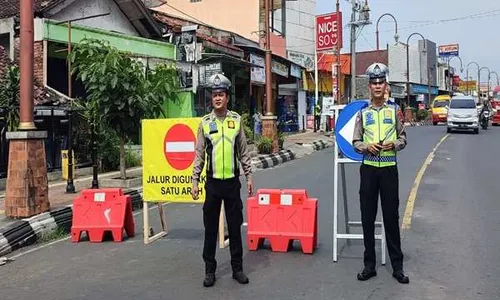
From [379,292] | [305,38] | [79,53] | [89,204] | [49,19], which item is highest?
[305,38]

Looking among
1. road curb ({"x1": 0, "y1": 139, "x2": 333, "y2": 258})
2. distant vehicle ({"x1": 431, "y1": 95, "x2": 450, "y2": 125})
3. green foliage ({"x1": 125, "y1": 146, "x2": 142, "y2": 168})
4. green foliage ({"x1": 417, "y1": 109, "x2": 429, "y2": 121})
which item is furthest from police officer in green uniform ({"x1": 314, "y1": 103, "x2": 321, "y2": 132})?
road curb ({"x1": 0, "y1": 139, "x2": 333, "y2": 258})

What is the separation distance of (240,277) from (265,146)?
1370cm

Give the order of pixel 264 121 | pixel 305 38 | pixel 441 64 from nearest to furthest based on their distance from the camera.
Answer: pixel 264 121 → pixel 305 38 → pixel 441 64

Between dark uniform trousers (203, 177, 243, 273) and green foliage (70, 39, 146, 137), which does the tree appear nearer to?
green foliage (70, 39, 146, 137)

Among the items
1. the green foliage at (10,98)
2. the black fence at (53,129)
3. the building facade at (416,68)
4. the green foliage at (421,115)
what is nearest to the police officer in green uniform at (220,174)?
the green foliage at (10,98)

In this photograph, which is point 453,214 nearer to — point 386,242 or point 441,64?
point 386,242

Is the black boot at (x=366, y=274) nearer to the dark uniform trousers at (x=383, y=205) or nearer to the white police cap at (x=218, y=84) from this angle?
the dark uniform trousers at (x=383, y=205)

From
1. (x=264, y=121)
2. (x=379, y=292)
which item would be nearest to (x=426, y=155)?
(x=264, y=121)

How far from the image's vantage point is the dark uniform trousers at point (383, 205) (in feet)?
18.1

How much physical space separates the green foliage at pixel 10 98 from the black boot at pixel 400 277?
9.60m

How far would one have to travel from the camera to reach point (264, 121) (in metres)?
19.8

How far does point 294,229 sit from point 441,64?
82100mm

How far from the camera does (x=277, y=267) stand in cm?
611

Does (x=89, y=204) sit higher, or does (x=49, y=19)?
(x=49, y=19)
